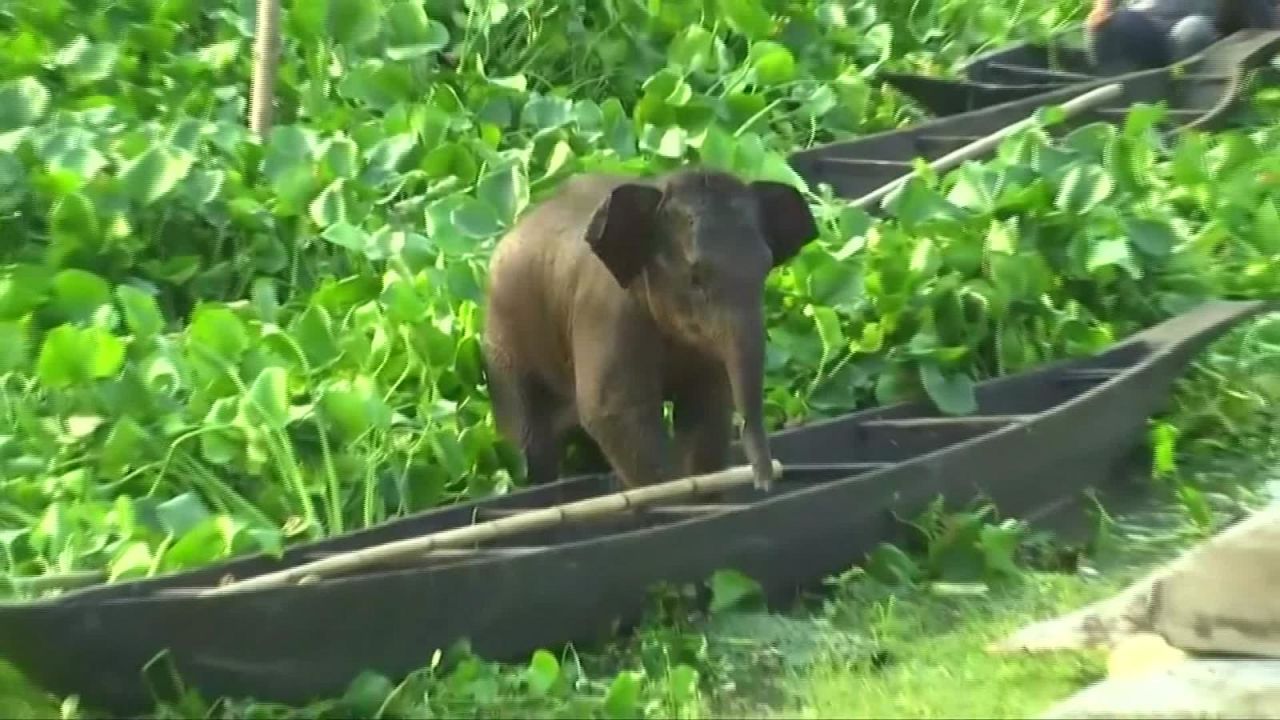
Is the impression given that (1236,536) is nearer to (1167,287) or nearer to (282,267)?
(1167,287)

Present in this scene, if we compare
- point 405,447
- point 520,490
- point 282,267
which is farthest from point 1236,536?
point 282,267

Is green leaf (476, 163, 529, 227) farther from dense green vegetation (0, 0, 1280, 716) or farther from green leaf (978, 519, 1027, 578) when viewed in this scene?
green leaf (978, 519, 1027, 578)

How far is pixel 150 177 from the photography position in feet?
10.5

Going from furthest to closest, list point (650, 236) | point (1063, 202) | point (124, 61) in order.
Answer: point (124, 61), point (1063, 202), point (650, 236)

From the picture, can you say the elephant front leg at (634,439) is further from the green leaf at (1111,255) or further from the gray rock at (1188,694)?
the green leaf at (1111,255)

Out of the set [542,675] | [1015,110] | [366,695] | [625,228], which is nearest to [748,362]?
[625,228]

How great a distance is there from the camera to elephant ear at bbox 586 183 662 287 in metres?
2.24

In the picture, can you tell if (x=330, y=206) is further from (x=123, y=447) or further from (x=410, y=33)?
(x=123, y=447)

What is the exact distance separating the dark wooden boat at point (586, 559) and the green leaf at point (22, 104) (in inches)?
68.3

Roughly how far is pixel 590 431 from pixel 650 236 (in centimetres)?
27

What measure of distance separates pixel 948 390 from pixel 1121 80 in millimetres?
2065

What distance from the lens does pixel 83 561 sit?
221 centimetres

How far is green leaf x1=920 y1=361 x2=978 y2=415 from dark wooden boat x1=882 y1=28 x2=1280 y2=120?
177 centimetres

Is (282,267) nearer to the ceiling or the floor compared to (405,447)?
nearer to the ceiling
